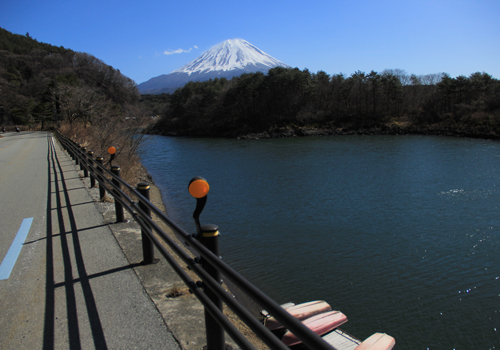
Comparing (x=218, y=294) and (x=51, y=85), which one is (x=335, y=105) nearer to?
(x=51, y=85)

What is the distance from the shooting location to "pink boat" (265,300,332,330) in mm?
4991

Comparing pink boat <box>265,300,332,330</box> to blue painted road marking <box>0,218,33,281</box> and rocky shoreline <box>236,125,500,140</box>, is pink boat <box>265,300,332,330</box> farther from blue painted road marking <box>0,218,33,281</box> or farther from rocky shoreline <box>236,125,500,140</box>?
rocky shoreline <box>236,125,500,140</box>

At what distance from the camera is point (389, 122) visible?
58844mm

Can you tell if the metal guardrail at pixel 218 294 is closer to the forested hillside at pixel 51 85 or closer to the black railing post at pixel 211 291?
the black railing post at pixel 211 291

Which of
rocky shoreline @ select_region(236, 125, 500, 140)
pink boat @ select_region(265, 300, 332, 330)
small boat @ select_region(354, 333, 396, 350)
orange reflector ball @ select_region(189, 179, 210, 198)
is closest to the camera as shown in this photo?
orange reflector ball @ select_region(189, 179, 210, 198)

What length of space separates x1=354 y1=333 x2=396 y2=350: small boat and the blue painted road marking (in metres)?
4.67

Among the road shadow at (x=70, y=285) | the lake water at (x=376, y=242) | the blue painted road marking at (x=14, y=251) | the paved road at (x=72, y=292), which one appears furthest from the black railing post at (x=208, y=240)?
the lake water at (x=376, y=242)

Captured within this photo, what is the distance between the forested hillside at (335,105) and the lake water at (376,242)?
119 feet

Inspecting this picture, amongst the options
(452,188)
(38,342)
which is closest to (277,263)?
(38,342)

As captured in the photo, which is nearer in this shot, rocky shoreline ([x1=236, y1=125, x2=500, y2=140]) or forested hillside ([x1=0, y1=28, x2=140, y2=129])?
forested hillside ([x1=0, y1=28, x2=140, y2=129])

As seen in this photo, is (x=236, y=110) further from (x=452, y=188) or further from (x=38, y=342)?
(x=38, y=342)

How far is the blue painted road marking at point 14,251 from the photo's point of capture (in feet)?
13.4

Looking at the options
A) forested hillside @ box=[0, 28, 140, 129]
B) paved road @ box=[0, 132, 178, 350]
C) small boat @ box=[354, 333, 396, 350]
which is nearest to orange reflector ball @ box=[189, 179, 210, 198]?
paved road @ box=[0, 132, 178, 350]

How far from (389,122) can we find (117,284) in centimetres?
6239
